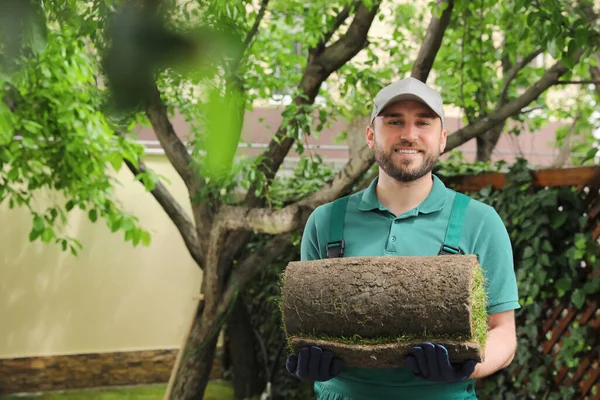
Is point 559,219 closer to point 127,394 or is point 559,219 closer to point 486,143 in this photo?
point 486,143

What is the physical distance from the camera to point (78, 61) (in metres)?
2.65

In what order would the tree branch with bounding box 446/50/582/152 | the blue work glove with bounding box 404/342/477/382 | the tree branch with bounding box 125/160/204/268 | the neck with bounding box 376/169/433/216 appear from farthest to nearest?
the tree branch with bounding box 125/160/204/268 < the tree branch with bounding box 446/50/582/152 < the neck with bounding box 376/169/433/216 < the blue work glove with bounding box 404/342/477/382

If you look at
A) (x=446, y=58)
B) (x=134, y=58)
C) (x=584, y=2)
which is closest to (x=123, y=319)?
(x=446, y=58)

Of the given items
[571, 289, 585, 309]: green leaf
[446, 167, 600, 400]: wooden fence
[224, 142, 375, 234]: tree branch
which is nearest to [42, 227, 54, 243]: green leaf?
[224, 142, 375, 234]: tree branch

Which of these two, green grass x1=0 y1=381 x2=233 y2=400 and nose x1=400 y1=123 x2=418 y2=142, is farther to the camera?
green grass x1=0 y1=381 x2=233 y2=400

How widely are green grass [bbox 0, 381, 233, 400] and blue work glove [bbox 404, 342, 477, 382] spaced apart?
4137 millimetres

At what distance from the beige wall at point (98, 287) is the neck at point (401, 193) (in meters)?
4.21

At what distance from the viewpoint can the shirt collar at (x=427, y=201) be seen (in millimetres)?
1354

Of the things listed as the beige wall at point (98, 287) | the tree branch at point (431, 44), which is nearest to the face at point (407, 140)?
the tree branch at point (431, 44)

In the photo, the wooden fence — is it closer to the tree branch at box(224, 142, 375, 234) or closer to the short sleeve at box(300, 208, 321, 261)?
the tree branch at box(224, 142, 375, 234)

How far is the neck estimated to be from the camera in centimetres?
138

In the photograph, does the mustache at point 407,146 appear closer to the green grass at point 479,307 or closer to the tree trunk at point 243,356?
the green grass at point 479,307

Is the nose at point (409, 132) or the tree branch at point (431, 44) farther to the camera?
the tree branch at point (431, 44)

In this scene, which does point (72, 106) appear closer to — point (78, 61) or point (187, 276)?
point (78, 61)
